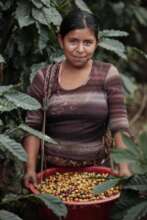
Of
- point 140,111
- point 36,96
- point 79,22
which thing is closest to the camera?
point 79,22

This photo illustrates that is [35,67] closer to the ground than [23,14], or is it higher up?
closer to the ground

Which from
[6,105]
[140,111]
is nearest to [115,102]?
[6,105]

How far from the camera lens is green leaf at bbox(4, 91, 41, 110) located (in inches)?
88.0

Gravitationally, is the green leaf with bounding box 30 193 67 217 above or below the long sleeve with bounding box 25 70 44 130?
below

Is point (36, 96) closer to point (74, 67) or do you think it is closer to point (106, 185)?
point (74, 67)

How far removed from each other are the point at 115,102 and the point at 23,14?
2.06 ft

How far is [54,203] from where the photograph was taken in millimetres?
2160

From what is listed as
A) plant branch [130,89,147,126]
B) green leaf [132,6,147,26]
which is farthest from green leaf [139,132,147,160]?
plant branch [130,89,147,126]

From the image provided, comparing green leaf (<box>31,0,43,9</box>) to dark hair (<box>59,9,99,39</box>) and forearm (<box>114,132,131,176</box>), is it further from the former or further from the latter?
forearm (<box>114,132,131,176</box>)

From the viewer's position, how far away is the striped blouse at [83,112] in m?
2.43

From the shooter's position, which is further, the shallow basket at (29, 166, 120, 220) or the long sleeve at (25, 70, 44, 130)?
the long sleeve at (25, 70, 44, 130)

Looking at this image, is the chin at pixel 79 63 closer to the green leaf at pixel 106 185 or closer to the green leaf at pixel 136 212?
the green leaf at pixel 106 185

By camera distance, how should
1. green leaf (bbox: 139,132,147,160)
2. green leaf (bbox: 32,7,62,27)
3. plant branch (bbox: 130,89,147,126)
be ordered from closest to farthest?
green leaf (bbox: 139,132,147,160)
green leaf (bbox: 32,7,62,27)
plant branch (bbox: 130,89,147,126)

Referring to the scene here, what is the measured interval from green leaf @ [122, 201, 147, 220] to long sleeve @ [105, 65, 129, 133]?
397 mm
